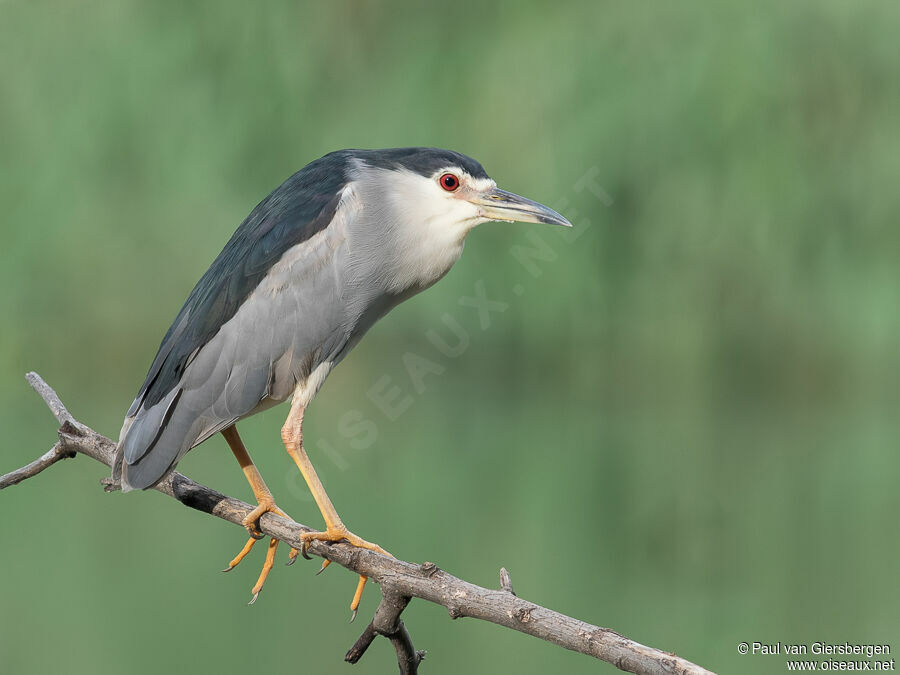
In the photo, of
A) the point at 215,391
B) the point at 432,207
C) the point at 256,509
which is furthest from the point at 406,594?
the point at 432,207

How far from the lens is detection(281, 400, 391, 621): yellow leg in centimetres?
214

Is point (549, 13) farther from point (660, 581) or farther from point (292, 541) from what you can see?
point (292, 541)

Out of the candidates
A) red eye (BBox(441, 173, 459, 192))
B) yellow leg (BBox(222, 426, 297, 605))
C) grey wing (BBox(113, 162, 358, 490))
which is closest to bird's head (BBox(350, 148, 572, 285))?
red eye (BBox(441, 173, 459, 192))

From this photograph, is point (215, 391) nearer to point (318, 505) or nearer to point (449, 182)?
point (318, 505)

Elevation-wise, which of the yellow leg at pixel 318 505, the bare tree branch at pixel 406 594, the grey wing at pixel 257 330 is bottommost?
the bare tree branch at pixel 406 594

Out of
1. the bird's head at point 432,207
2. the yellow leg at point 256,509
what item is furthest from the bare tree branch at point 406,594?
the bird's head at point 432,207

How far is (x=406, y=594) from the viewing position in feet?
6.19

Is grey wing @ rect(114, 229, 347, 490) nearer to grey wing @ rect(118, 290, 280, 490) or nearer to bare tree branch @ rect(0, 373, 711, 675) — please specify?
grey wing @ rect(118, 290, 280, 490)

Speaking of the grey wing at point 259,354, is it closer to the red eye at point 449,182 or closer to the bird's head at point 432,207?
the bird's head at point 432,207

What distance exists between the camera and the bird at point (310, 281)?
2322 millimetres

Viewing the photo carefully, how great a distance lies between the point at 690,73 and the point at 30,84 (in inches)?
201

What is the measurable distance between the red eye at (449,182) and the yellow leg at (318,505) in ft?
2.01

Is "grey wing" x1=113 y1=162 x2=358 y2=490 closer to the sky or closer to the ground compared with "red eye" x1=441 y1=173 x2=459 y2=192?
closer to the ground

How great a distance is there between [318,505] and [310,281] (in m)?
0.52
